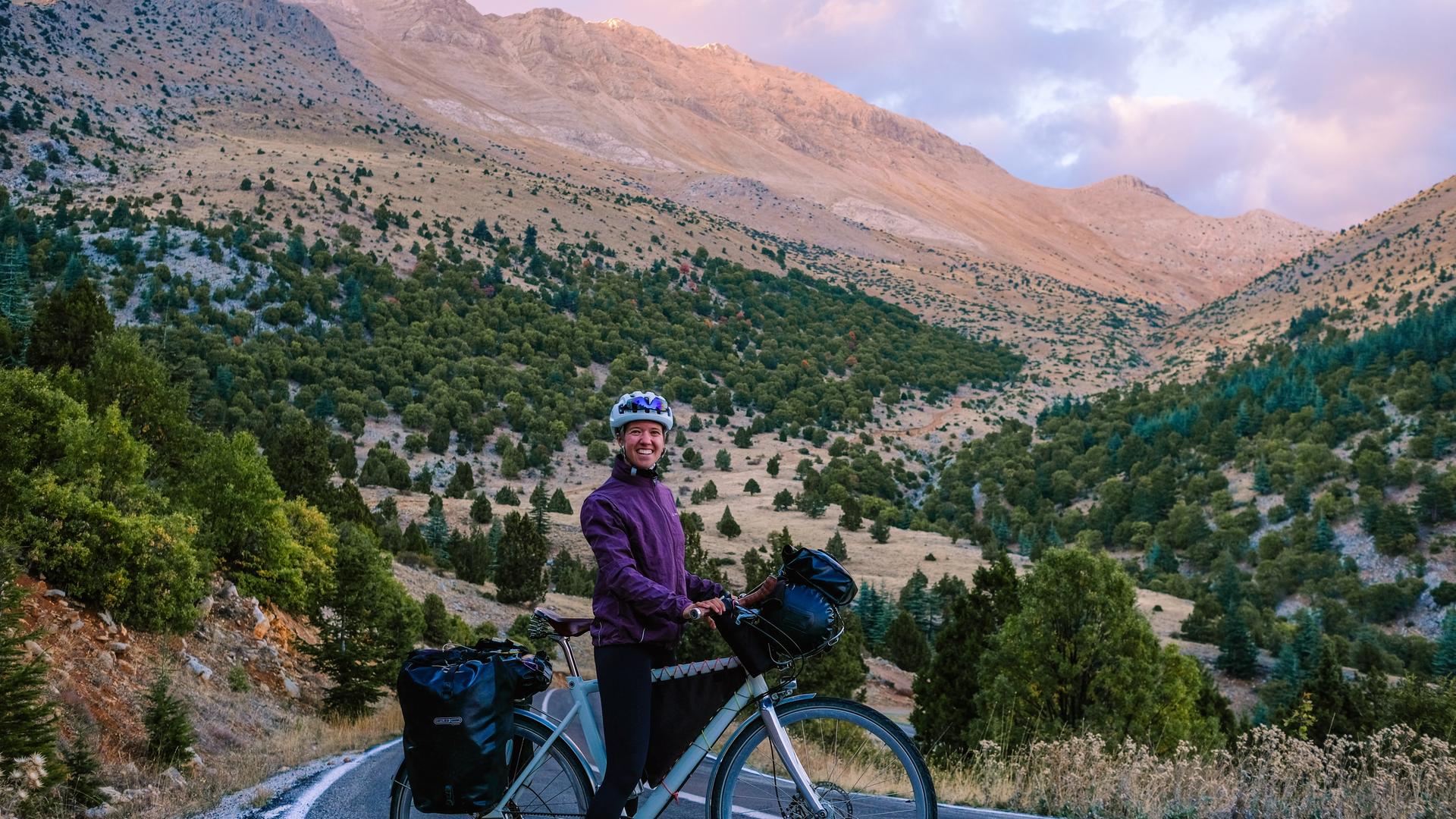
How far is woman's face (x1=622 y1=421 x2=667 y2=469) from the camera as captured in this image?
4363mm

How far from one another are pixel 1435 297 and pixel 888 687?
11313cm

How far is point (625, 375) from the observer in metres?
99.4

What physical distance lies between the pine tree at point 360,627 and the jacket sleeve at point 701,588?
14967 millimetres

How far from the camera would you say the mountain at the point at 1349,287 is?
126 m

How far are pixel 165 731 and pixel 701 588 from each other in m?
8.02

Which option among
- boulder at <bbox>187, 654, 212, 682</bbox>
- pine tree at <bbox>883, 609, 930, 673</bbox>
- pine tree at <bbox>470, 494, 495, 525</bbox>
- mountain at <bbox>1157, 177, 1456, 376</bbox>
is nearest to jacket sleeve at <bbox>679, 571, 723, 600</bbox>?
boulder at <bbox>187, 654, 212, 682</bbox>

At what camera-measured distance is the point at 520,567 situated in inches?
1741

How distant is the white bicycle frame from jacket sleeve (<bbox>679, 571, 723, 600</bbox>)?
605mm

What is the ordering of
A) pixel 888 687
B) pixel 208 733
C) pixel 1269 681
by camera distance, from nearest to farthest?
1. pixel 208 733
2. pixel 888 687
3. pixel 1269 681

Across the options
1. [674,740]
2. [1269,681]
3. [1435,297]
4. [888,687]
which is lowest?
[888,687]

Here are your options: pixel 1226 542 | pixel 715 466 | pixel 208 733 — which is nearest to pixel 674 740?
pixel 208 733

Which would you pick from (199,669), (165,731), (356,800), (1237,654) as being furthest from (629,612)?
(1237,654)

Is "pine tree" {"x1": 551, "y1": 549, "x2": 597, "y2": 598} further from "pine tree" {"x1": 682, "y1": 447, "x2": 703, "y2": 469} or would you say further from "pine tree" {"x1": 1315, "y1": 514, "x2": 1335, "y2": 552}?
"pine tree" {"x1": 1315, "y1": 514, "x2": 1335, "y2": 552}

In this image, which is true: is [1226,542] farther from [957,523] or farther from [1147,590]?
[957,523]
